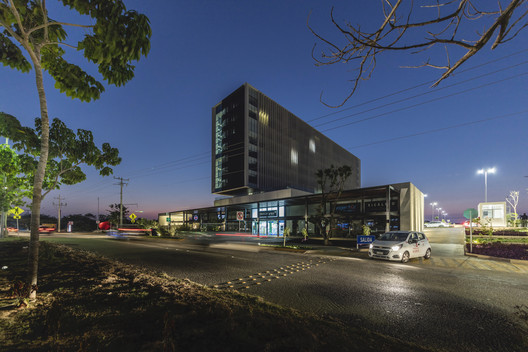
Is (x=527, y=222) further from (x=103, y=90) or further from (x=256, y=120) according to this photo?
(x=103, y=90)

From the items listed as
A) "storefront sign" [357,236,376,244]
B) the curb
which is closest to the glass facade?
"storefront sign" [357,236,376,244]

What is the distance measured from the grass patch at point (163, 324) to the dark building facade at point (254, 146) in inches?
2053

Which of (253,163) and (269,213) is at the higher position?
(253,163)

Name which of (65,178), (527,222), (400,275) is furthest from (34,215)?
(527,222)

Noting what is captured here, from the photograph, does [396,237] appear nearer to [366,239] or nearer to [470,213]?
[366,239]

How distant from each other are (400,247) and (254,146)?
53.4 meters

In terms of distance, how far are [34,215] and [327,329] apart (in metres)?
6.92

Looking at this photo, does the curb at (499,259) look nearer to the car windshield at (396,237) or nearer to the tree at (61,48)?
the car windshield at (396,237)

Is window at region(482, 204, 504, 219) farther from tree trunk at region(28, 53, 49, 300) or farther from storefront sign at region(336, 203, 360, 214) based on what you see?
tree trunk at region(28, 53, 49, 300)

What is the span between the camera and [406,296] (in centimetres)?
637

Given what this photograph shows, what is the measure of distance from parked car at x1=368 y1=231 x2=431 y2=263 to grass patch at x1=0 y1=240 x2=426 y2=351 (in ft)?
32.2

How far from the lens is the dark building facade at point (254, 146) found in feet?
202

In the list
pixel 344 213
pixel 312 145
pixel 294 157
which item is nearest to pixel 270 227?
pixel 344 213

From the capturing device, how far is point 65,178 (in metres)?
11.7
